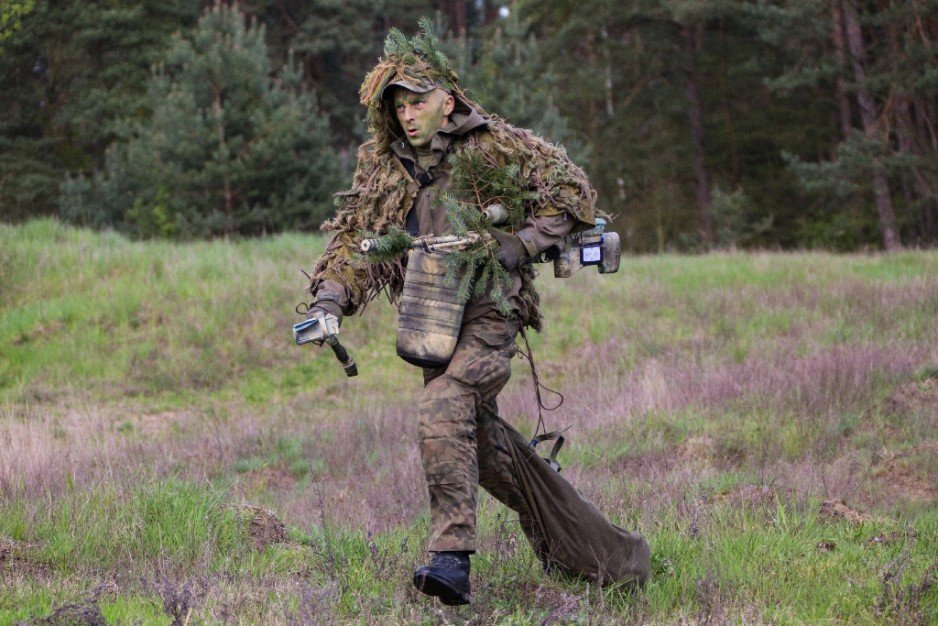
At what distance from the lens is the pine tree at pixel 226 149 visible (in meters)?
23.3

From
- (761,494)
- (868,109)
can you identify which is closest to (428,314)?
(761,494)

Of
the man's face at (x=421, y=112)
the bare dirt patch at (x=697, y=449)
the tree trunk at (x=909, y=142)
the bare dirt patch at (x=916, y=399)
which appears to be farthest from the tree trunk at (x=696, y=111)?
the man's face at (x=421, y=112)

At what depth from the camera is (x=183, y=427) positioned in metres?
10.6

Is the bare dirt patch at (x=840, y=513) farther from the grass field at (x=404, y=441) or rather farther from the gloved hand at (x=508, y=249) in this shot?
the gloved hand at (x=508, y=249)

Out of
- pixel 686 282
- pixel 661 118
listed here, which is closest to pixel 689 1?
A: pixel 661 118

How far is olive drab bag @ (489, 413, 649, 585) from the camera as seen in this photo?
4.73 metres

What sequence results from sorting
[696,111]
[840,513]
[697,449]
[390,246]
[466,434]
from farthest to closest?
[696,111]
[697,449]
[840,513]
[390,246]
[466,434]

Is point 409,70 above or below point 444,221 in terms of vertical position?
above

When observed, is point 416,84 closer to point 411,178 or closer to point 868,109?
point 411,178

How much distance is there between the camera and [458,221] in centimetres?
455

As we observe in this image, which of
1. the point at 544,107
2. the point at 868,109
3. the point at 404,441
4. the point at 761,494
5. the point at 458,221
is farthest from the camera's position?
the point at 868,109

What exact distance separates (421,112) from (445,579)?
194 cm

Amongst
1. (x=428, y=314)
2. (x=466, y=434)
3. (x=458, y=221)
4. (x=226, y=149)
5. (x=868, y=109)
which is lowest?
(x=466, y=434)

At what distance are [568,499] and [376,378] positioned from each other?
792 centimetres
